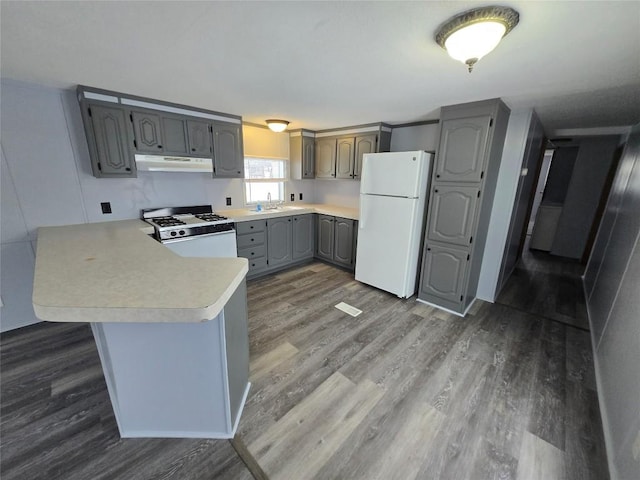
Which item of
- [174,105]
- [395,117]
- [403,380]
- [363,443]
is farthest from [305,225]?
[363,443]

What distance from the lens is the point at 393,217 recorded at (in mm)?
2898

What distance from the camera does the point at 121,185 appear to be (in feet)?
8.96

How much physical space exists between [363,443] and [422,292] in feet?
6.38

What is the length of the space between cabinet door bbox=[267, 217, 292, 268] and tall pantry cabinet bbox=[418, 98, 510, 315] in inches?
75.7

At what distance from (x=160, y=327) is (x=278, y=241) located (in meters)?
2.49

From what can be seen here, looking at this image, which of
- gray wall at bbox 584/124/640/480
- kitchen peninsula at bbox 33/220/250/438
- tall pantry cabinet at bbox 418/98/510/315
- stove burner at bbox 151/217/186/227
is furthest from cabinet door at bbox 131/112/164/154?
gray wall at bbox 584/124/640/480

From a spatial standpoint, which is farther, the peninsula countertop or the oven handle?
the oven handle

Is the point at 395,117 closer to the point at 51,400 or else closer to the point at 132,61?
the point at 132,61

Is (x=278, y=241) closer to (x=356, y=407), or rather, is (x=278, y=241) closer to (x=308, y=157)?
(x=308, y=157)

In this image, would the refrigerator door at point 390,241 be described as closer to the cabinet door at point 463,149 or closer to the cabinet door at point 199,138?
the cabinet door at point 463,149

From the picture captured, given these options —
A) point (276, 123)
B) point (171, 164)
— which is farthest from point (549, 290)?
point (171, 164)

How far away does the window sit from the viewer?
3.87 m

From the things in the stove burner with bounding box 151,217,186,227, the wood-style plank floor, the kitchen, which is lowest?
the wood-style plank floor

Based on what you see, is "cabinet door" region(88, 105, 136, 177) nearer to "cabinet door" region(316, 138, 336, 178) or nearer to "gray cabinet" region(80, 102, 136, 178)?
"gray cabinet" region(80, 102, 136, 178)
